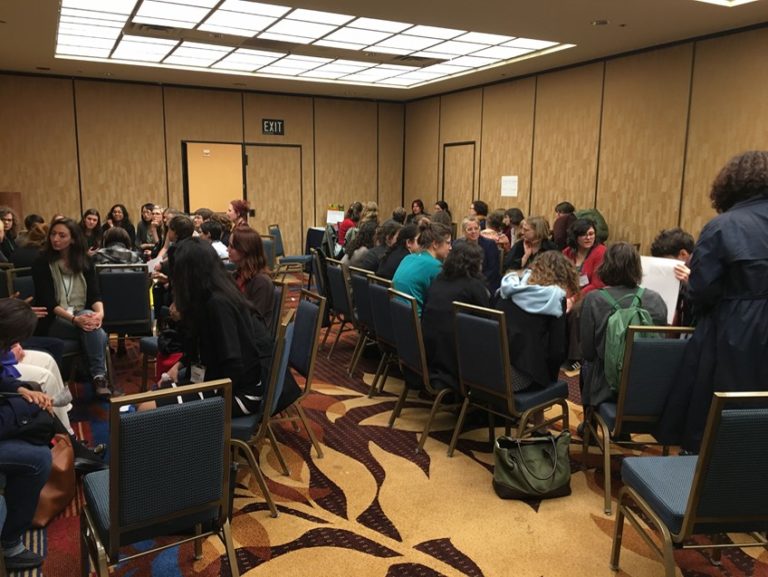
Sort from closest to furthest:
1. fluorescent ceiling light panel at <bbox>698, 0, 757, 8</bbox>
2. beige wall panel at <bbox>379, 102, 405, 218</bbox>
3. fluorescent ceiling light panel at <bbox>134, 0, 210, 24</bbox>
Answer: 1. fluorescent ceiling light panel at <bbox>698, 0, 757, 8</bbox>
2. fluorescent ceiling light panel at <bbox>134, 0, 210, 24</bbox>
3. beige wall panel at <bbox>379, 102, 405, 218</bbox>

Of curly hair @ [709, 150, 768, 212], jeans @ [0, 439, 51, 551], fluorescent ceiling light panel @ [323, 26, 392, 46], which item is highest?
fluorescent ceiling light panel @ [323, 26, 392, 46]

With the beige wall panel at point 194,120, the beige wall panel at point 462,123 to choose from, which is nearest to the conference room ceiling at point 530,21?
the beige wall panel at point 462,123

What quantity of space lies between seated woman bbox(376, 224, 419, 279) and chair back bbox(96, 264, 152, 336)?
6.43 feet

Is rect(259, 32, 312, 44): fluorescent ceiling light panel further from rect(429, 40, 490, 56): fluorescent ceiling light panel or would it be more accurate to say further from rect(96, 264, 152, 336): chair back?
rect(96, 264, 152, 336): chair back

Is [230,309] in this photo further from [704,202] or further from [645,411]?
[704,202]

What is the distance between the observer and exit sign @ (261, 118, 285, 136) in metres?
11.7

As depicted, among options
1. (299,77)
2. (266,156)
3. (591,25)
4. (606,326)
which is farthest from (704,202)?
(266,156)

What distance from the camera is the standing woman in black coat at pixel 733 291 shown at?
253 centimetres

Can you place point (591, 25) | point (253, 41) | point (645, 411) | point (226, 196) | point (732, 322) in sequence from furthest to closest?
point (226, 196), point (253, 41), point (591, 25), point (645, 411), point (732, 322)

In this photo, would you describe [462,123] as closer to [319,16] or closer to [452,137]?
[452,137]

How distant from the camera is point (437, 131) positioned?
11859 mm

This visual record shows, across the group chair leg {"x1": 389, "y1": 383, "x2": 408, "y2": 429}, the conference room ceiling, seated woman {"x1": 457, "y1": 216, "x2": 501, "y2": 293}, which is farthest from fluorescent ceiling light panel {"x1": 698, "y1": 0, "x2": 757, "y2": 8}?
chair leg {"x1": 389, "y1": 383, "x2": 408, "y2": 429}

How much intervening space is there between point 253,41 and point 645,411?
6571 mm

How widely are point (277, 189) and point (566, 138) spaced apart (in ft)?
19.0
